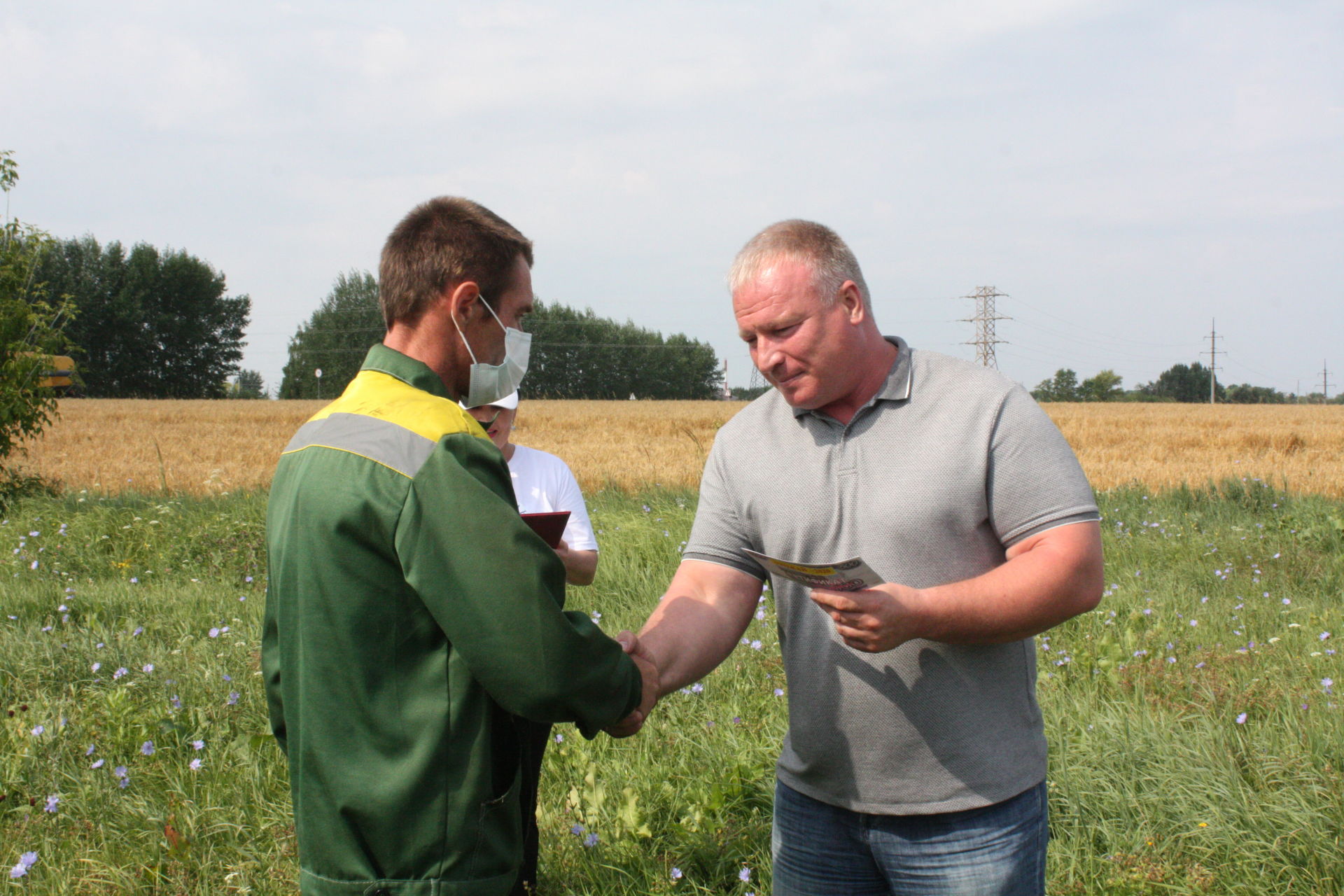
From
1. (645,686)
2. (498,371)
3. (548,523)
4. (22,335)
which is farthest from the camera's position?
(22,335)

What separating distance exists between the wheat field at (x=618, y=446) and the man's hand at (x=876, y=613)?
400 inches

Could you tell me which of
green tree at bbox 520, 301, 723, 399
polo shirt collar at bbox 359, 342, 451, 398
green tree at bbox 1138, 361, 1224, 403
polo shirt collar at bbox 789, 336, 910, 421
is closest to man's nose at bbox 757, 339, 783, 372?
polo shirt collar at bbox 789, 336, 910, 421

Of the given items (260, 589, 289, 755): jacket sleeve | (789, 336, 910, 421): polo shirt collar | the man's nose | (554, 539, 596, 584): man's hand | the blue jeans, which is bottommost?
the blue jeans

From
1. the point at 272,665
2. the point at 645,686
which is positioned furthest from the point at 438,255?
the point at 645,686

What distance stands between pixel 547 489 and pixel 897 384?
8.01ft

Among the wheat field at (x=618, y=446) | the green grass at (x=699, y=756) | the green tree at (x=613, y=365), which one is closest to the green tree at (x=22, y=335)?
the wheat field at (x=618, y=446)

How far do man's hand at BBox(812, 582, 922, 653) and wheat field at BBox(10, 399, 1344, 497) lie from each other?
33.3 ft

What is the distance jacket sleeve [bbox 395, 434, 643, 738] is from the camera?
154 cm

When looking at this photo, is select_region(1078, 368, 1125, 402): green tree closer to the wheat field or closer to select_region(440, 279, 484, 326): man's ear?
the wheat field

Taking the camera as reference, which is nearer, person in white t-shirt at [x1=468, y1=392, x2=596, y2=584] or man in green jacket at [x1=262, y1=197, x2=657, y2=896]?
man in green jacket at [x1=262, y1=197, x2=657, y2=896]

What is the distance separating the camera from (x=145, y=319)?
65188mm

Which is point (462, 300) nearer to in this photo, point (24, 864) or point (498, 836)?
point (498, 836)

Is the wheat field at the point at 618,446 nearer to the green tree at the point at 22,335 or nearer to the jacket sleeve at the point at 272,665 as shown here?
the green tree at the point at 22,335

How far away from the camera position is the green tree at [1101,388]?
293 feet
